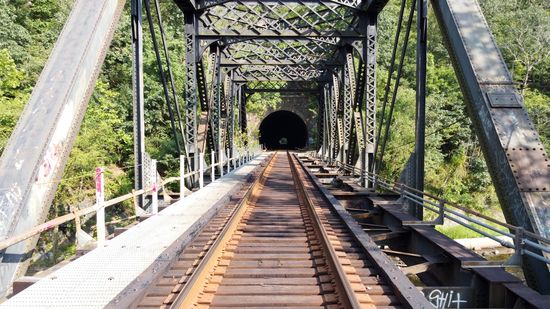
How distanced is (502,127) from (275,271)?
3.23 meters

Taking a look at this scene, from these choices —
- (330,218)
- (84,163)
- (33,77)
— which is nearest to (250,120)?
(33,77)

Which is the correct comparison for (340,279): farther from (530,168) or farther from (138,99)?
(138,99)

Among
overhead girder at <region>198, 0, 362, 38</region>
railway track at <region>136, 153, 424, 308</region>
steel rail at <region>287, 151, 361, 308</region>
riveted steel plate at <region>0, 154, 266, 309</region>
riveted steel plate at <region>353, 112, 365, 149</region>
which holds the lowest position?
railway track at <region>136, 153, 424, 308</region>

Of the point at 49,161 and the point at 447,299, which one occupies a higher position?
the point at 49,161

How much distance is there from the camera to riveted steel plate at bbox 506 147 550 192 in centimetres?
467

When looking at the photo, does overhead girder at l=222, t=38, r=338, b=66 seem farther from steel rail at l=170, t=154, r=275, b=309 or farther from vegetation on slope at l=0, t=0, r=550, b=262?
steel rail at l=170, t=154, r=275, b=309

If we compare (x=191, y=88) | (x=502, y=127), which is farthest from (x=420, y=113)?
(x=191, y=88)

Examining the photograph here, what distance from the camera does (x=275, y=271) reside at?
17.9 ft

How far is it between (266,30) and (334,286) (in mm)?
14069

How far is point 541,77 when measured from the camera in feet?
131

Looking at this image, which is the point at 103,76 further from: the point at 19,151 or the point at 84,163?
the point at 19,151

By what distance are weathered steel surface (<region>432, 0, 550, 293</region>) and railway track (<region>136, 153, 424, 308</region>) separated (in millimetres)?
1539

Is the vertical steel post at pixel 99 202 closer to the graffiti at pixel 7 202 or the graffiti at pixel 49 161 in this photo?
the graffiti at pixel 49 161

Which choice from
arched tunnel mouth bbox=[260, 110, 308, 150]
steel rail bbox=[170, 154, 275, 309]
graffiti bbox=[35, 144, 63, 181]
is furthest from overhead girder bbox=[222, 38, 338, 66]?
arched tunnel mouth bbox=[260, 110, 308, 150]
